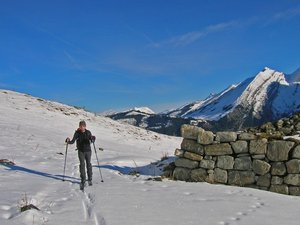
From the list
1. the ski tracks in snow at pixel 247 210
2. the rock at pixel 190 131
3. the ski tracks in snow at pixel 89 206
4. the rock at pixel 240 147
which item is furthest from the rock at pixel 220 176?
the ski tracks in snow at pixel 89 206

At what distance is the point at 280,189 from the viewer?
14234 millimetres

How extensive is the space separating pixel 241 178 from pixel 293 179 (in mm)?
1708

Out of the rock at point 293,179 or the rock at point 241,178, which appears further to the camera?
the rock at point 241,178

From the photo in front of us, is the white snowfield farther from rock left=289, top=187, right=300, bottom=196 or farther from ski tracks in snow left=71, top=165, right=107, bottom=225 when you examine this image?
rock left=289, top=187, right=300, bottom=196

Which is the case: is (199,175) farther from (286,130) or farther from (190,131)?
(286,130)

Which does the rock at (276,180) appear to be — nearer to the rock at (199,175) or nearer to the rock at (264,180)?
the rock at (264,180)

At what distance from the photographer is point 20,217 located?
9.31 meters

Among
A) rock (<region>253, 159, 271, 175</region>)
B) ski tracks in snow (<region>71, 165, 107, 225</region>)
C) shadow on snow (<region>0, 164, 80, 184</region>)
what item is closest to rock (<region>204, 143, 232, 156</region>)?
rock (<region>253, 159, 271, 175</region>)

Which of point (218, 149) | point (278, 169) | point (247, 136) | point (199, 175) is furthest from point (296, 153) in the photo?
point (199, 175)

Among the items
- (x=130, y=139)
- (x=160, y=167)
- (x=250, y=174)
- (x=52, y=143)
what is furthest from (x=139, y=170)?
(x=130, y=139)

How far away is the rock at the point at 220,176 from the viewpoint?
15.2 metres

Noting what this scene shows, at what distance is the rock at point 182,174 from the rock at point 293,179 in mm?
3419

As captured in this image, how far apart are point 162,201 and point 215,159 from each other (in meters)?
4.12

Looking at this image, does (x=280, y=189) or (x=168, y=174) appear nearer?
(x=280, y=189)
